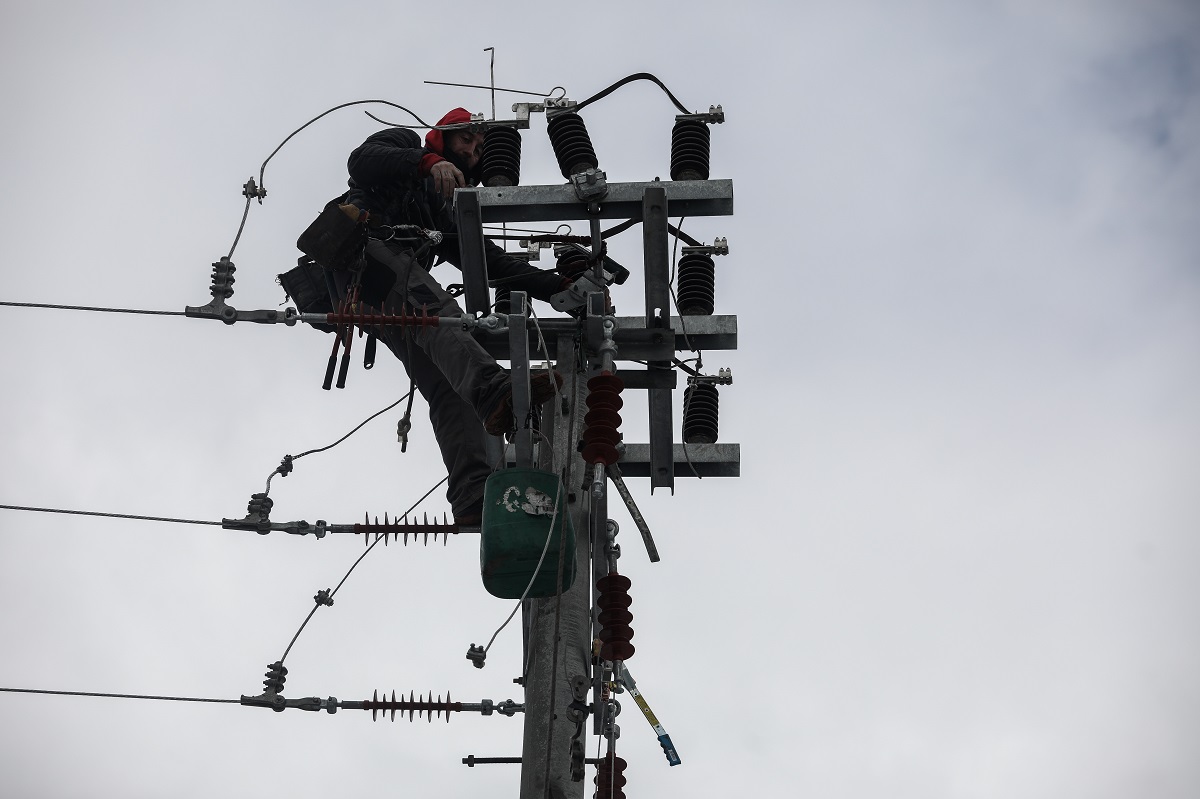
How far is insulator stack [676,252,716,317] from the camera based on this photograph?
7.44m

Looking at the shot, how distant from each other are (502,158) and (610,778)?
10.7 feet

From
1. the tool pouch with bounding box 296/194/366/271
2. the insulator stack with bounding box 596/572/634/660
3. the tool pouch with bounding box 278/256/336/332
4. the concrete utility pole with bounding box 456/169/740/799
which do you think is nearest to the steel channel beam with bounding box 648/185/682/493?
the concrete utility pole with bounding box 456/169/740/799

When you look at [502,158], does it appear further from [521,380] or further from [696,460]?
[696,460]

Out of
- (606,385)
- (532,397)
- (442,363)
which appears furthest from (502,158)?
(606,385)

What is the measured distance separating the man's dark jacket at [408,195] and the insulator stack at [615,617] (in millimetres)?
2002

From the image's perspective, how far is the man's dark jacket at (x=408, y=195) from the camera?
7465 mm

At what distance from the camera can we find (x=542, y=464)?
6.27 meters

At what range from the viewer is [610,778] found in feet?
18.5

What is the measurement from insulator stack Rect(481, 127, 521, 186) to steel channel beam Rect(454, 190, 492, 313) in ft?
1.37

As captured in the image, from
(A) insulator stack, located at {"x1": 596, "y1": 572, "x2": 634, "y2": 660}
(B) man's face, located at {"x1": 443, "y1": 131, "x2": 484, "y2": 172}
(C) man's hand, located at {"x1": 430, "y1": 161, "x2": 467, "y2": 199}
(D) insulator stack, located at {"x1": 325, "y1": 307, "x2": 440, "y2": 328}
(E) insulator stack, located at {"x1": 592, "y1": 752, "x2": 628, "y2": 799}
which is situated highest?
(B) man's face, located at {"x1": 443, "y1": 131, "x2": 484, "y2": 172}

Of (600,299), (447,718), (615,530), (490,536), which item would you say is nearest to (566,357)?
(600,299)

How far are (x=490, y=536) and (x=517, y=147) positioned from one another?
8.31 feet

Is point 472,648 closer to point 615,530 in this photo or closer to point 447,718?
point 447,718

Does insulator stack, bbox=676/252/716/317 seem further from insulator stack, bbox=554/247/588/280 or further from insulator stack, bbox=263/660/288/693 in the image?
insulator stack, bbox=263/660/288/693
